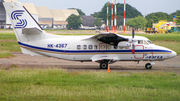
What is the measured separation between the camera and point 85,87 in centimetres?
1366

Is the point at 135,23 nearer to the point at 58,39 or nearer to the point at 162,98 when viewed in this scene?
the point at 58,39

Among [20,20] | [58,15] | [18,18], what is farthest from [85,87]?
[58,15]

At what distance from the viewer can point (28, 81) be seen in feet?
49.8

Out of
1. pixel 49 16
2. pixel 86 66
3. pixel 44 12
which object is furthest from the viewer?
pixel 44 12

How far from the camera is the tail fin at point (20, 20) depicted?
21.0m

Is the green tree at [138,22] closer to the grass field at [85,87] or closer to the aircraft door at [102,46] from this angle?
the aircraft door at [102,46]

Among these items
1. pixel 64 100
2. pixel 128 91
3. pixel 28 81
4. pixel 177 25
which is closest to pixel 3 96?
pixel 64 100

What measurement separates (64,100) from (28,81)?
205 inches

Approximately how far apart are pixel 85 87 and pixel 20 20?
35.7ft

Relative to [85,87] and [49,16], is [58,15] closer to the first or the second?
[49,16]

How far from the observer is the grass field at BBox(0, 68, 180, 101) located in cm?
1141

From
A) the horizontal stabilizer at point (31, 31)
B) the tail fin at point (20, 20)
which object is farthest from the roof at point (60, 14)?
the horizontal stabilizer at point (31, 31)

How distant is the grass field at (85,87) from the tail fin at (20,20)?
5.10 m

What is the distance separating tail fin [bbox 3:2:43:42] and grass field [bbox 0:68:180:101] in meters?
5.10
